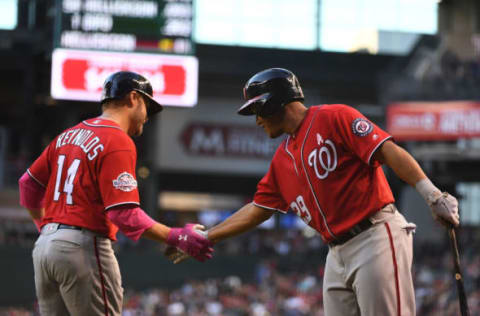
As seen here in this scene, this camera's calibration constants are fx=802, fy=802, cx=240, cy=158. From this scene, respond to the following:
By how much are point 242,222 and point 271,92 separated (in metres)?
0.94

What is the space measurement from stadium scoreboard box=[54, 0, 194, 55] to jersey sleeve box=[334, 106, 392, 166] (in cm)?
1289

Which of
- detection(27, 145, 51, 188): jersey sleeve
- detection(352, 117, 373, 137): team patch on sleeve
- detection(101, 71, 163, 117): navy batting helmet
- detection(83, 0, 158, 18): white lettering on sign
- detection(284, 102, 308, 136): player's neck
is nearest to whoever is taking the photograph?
detection(352, 117, 373, 137): team patch on sleeve

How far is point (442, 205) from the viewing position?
3.96 m

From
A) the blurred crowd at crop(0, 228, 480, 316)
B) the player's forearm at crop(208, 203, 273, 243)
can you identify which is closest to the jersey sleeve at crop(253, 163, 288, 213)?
the player's forearm at crop(208, 203, 273, 243)

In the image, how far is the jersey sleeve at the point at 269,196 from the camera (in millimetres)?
4848

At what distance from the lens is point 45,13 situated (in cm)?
2430

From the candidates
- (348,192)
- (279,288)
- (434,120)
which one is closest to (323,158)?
(348,192)

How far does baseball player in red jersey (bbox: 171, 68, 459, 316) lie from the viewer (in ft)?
13.5

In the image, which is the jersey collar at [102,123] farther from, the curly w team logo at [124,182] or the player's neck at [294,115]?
the player's neck at [294,115]

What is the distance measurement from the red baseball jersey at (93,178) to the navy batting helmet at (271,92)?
748 millimetres

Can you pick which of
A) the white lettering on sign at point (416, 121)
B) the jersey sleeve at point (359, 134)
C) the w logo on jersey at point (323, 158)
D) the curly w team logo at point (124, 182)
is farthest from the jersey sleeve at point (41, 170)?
the white lettering on sign at point (416, 121)

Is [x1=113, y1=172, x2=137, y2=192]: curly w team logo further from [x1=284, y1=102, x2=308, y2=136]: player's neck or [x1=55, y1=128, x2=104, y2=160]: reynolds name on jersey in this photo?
[x1=284, y1=102, x2=308, y2=136]: player's neck

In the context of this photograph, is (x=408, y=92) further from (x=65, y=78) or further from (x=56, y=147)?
(x=56, y=147)

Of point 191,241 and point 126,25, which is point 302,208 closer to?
point 191,241
